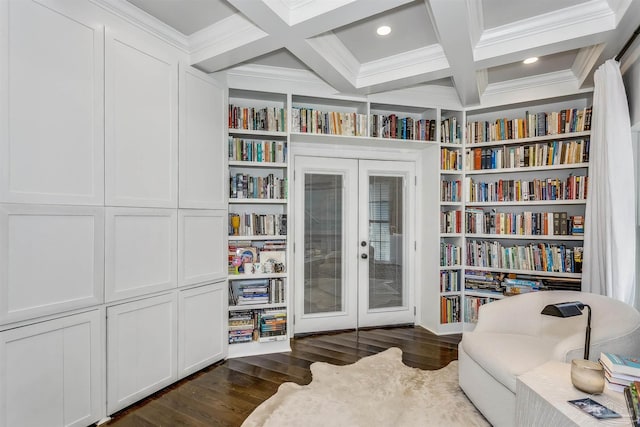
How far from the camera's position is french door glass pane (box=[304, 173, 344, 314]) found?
3.84 metres

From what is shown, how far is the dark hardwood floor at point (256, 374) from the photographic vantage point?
2230mm

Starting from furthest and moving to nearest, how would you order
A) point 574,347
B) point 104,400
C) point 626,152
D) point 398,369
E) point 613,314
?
point 398,369, point 626,152, point 104,400, point 613,314, point 574,347

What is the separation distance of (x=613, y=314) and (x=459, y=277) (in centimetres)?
194

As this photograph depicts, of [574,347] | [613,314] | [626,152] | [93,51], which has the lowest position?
[574,347]

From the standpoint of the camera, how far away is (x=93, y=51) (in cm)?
211

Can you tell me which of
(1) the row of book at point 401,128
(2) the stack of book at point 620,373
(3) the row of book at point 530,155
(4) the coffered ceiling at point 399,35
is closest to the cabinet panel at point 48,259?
(4) the coffered ceiling at point 399,35

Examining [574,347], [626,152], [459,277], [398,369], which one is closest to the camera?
[574,347]

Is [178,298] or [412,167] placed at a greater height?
[412,167]

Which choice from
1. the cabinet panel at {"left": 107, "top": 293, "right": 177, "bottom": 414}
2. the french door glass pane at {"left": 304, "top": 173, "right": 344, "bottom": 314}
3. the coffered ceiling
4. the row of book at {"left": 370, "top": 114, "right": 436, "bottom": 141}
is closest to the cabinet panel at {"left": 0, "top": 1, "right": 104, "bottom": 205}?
the coffered ceiling

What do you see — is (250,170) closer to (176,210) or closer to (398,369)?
(176,210)

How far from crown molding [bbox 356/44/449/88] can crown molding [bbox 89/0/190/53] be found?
1650mm

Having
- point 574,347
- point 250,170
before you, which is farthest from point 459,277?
point 250,170

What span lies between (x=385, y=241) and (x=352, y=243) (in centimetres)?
43

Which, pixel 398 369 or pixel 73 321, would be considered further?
pixel 398 369
